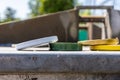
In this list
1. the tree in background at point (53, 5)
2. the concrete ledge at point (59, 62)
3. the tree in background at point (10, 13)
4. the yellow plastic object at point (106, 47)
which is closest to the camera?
the concrete ledge at point (59, 62)

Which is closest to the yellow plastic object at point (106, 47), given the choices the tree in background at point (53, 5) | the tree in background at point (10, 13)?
the tree in background at point (53, 5)

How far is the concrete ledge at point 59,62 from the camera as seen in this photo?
1.77 meters

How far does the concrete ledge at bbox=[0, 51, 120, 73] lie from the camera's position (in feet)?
5.82

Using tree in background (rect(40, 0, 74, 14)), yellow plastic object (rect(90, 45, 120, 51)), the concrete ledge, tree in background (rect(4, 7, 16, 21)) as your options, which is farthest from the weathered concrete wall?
tree in background (rect(4, 7, 16, 21))

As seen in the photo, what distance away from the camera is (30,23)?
628 centimetres

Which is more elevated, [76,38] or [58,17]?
[58,17]

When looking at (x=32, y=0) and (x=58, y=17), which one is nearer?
(x=58, y=17)

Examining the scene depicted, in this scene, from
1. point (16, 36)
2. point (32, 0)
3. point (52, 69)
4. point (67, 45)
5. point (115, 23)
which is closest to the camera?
point (52, 69)

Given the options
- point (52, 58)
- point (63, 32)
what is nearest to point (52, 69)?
point (52, 58)

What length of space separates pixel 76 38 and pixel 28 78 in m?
4.83

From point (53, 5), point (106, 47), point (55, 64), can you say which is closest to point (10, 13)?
point (53, 5)

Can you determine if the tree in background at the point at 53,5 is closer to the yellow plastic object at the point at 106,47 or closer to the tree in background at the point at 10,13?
the yellow plastic object at the point at 106,47

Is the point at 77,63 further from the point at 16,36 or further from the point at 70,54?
the point at 16,36

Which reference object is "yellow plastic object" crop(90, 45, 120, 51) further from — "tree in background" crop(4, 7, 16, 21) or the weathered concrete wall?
"tree in background" crop(4, 7, 16, 21)
